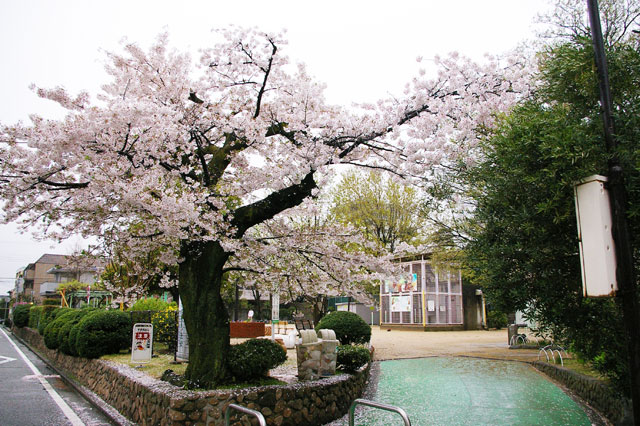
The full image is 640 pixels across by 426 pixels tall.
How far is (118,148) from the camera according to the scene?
21.2 ft

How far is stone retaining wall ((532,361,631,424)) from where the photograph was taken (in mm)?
6359

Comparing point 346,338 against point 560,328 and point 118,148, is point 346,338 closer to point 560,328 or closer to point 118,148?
point 560,328

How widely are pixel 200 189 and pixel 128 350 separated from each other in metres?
8.39

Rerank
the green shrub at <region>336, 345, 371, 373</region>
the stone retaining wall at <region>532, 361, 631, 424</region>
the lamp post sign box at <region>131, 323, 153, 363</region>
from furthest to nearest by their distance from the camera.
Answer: the lamp post sign box at <region>131, 323, 153, 363</region>
the green shrub at <region>336, 345, 371, 373</region>
the stone retaining wall at <region>532, 361, 631, 424</region>

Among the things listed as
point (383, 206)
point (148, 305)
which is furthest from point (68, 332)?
point (383, 206)

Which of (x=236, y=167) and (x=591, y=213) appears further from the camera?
(x=236, y=167)

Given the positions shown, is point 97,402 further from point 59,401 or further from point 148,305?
point 148,305

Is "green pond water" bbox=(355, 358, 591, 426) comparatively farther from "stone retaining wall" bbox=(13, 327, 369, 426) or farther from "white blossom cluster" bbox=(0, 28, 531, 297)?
"white blossom cluster" bbox=(0, 28, 531, 297)

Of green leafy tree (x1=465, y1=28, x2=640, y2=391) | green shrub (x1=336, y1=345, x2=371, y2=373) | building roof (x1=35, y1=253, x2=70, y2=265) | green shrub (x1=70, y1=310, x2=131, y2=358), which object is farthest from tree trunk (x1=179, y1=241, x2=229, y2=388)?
building roof (x1=35, y1=253, x2=70, y2=265)

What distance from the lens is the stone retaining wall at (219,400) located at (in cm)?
590

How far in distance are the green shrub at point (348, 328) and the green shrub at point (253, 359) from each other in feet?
19.3

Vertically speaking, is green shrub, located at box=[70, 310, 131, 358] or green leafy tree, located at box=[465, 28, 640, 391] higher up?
green leafy tree, located at box=[465, 28, 640, 391]

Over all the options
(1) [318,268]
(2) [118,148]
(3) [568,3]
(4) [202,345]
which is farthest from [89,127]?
(3) [568,3]

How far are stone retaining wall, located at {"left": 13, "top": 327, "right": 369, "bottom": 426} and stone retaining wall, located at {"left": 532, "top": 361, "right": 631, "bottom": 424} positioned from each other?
417 centimetres
